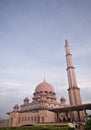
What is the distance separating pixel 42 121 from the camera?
109ft

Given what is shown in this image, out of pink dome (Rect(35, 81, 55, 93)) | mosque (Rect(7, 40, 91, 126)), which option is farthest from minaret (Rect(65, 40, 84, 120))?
pink dome (Rect(35, 81, 55, 93))

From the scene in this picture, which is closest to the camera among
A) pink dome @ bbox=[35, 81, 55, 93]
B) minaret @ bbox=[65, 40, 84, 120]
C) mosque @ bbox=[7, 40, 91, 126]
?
mosque @ bbox=[7, 40, 91, 126]

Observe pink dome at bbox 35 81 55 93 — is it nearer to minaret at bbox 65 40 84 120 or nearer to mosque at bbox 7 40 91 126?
mosque at bbox 7 40 91 126

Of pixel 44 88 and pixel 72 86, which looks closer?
pixel 72 86

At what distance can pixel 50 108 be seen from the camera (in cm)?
3722

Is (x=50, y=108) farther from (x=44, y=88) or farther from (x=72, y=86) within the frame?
(x=44, y=88)

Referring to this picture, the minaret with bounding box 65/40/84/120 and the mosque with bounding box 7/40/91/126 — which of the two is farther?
the minaret with bounding box 65/40/84/120

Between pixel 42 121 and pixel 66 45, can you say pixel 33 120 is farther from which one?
pixel 66 45

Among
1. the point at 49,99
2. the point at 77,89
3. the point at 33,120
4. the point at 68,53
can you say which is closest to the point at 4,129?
the point at 33,120

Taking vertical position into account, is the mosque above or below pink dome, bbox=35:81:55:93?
below

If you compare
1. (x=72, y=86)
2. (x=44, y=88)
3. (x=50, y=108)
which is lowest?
(x=50, y=108)

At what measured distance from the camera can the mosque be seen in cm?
3456

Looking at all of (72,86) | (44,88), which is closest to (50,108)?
(72,86)

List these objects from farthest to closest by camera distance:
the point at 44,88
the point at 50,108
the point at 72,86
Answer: the point at 44,88 < the point at 72,86 < the point at 50,108
